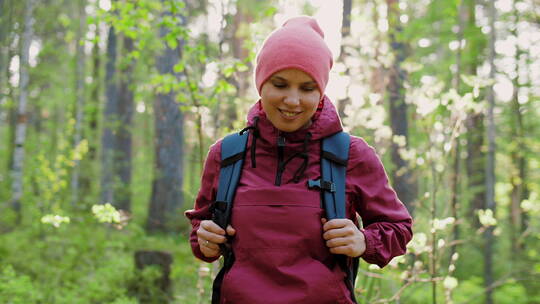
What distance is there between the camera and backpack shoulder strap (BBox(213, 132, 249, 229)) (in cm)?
196

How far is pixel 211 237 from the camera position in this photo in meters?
1.95

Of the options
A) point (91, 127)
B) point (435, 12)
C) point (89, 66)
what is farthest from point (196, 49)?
point (89, 66)

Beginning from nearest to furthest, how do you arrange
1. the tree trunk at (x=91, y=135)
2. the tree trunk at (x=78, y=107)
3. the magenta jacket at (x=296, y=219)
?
the magenta jacket at (x=296, y=219), the tree trunk at (x=78, y=107), the tree trunk at (x=91, y=135)

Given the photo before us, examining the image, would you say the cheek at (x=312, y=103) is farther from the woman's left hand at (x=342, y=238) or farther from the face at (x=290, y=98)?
the woman's left hand at (x=342, y=238)

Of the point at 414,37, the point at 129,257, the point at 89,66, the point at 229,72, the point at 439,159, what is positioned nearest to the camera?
the point at 229,72

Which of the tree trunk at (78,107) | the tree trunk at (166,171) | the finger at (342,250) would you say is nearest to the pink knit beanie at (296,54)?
the finger at (342,250)

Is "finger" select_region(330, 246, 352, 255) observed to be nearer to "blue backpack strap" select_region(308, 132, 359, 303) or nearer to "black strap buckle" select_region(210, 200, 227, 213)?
"blue backpack strap" select_region(308, 132, 359, 303)

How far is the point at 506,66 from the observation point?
33.4ft

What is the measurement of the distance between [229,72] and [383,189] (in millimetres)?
2279

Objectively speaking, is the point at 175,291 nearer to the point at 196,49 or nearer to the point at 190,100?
the point at 190,100

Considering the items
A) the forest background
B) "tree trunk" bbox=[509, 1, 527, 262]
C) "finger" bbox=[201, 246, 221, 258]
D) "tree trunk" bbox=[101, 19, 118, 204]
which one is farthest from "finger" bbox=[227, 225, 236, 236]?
"tree trunk" bbox=[101, 19, 118, 204]

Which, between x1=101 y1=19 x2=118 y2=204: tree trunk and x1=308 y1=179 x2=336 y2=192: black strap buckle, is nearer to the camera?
x1=308 y1=179 x2=336 y2=192: black strap buckle

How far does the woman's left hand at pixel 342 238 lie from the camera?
1.84m

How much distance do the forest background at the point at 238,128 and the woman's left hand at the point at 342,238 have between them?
1.94m
